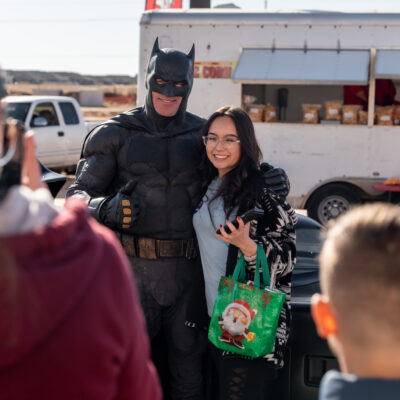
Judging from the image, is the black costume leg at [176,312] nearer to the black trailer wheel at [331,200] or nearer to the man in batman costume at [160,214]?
the man in batman costume at [160,214]

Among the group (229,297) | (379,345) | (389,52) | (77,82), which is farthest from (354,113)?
(77,82)

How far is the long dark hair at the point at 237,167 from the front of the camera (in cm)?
296

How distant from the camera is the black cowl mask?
3.34m

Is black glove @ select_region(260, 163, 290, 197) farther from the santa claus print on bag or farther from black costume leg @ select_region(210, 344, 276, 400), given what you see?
black costume leg @ select_region(210, 344, 276, 400)

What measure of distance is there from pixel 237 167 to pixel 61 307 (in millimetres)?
1974

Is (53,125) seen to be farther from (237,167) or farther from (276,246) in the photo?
(276,246)

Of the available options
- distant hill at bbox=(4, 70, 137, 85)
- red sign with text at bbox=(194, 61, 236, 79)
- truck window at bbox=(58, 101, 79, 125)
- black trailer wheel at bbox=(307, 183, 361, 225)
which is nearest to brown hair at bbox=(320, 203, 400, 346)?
black trailer wheel at bbox=(307, 183, 361, 225)

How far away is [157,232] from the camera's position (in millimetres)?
3221

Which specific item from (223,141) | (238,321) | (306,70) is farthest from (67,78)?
(238,321)

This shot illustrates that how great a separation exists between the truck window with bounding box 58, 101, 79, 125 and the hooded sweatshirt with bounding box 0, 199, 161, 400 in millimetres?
12750

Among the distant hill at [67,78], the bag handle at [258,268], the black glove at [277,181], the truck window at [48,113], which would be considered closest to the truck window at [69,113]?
the truck window at [48,113]

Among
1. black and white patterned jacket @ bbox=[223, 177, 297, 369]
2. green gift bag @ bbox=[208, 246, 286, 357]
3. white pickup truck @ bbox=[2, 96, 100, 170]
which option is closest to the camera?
green gift bag @ bbox=[208, 246, 286, 357]

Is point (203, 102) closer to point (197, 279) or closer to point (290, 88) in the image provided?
point (290, 88)

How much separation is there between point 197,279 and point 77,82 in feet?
193
